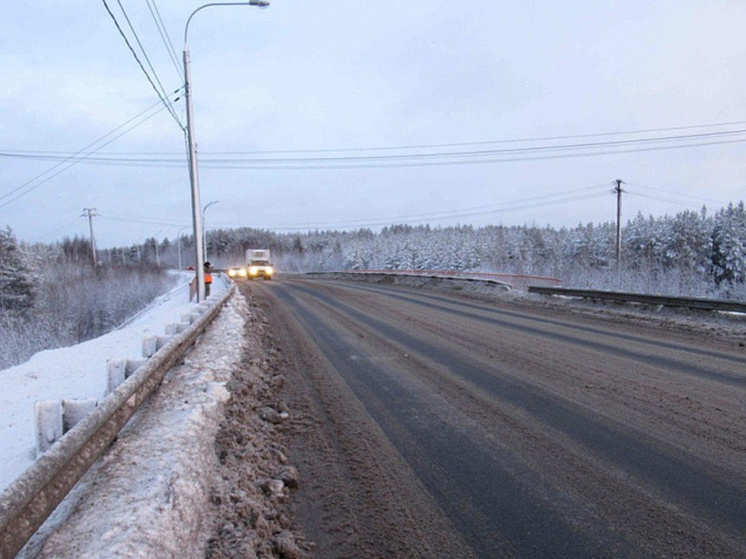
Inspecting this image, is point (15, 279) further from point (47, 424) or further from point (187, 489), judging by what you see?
point (187, 489)

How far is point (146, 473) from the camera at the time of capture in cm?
347

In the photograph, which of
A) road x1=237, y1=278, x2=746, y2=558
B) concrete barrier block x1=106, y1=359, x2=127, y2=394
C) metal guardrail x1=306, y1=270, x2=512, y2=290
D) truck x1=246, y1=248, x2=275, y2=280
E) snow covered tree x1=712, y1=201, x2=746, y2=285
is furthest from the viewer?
snow covered tree x1=712, y1=201, x2=746, y2=285

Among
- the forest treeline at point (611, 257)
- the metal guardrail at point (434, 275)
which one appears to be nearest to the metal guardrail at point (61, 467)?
the metal guardrail at point (434, 275)

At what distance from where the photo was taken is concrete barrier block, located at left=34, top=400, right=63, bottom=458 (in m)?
3.43

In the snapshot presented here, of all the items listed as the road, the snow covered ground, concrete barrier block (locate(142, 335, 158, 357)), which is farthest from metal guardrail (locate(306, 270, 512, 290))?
concrete barrier block (locate(142, 335, 158, 357))

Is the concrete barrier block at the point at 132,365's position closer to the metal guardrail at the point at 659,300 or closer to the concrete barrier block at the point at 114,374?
the concrete barrier block at the point at 114,374

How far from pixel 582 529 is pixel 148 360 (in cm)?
452

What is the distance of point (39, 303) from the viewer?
41.6 m

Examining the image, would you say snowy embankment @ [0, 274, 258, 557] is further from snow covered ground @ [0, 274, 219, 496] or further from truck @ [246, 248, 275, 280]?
truck @ [246, 248, 275, 280]

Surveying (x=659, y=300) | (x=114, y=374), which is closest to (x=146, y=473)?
(x=114, y=374)

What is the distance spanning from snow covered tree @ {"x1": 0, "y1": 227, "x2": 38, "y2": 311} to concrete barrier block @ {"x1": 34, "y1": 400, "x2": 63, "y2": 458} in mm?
44354

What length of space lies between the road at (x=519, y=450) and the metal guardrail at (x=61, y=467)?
5.10 ft

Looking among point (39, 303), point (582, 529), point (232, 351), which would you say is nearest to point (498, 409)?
point (582, 529)

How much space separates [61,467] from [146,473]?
2.31ft
